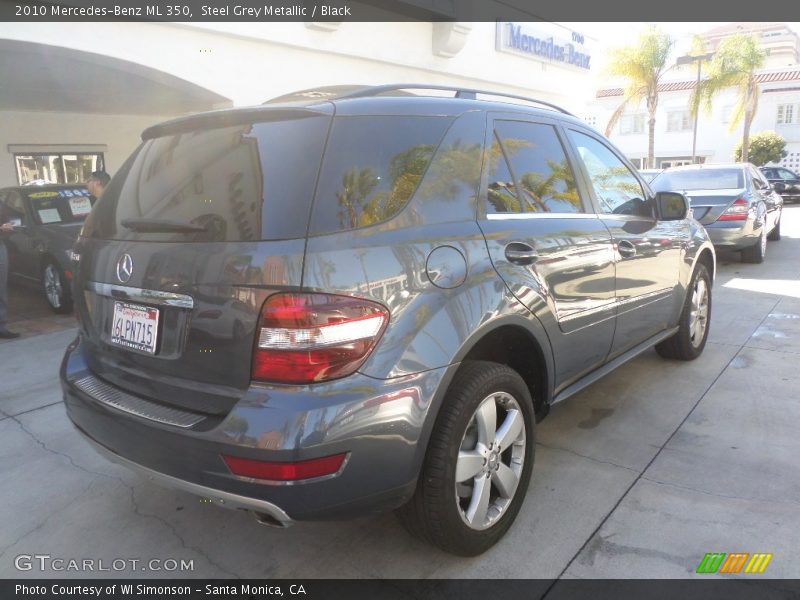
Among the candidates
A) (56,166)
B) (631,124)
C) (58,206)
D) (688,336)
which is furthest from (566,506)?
(631,124)

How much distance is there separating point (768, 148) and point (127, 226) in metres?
35.5

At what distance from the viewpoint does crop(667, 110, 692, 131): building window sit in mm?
37603

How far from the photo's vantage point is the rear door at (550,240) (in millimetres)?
2609

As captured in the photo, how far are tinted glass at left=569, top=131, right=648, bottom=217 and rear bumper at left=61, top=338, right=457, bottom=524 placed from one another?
71.2 inches

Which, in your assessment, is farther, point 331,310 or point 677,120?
point 677,120

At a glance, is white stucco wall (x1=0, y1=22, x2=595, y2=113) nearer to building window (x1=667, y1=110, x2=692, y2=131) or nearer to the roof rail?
the roof rail

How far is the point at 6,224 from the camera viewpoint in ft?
21.4

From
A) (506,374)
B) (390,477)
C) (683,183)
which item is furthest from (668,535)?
(683,183)

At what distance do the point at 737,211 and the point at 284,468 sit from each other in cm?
851

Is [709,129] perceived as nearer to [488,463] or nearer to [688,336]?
[688,336]

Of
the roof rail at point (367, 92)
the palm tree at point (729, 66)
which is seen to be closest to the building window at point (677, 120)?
the palm tree at point (729, 66)

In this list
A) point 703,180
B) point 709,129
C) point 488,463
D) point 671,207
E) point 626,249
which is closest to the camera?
point 488,463

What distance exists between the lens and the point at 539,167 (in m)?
3.02

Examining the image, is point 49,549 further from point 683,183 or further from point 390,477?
point 683,183
